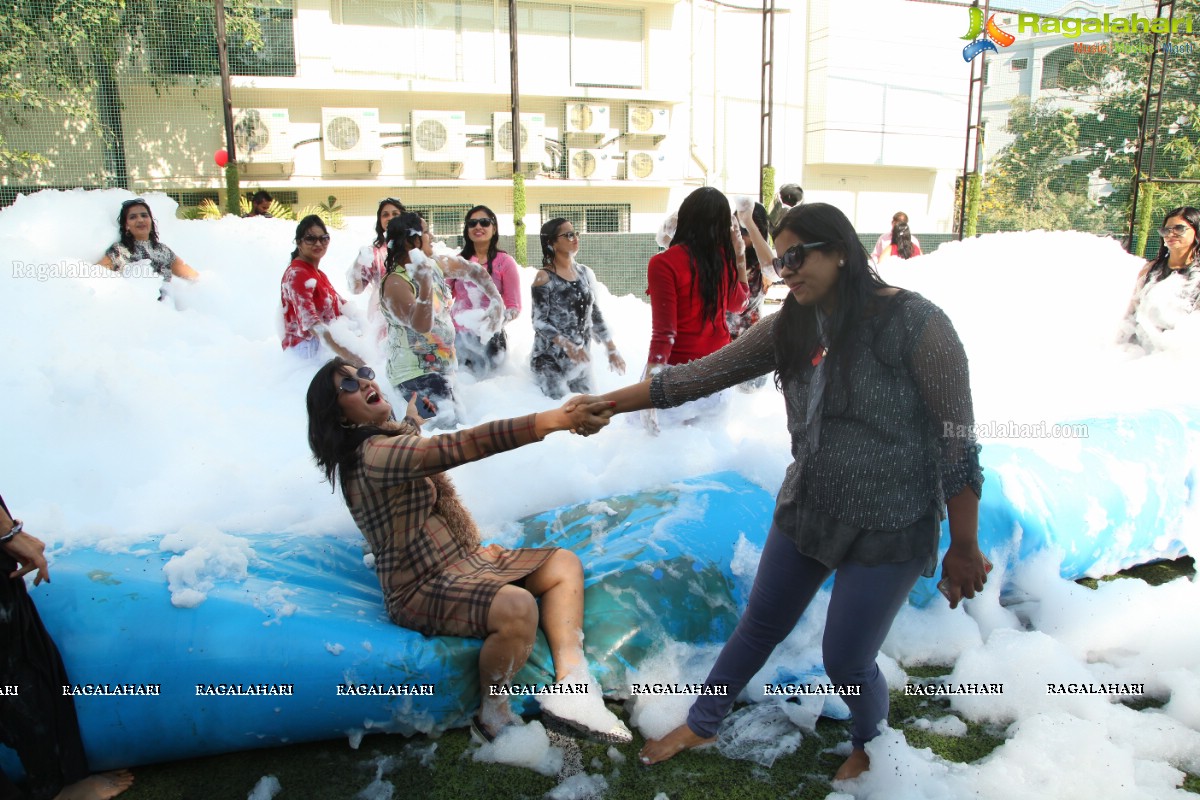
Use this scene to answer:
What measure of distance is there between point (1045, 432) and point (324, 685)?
10.7 ft

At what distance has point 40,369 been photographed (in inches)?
191

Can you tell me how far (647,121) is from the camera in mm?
17609

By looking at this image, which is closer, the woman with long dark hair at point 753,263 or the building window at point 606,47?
the woman with long dark hair at point 753,263

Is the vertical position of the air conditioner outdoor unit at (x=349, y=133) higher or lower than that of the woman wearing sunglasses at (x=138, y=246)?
higher

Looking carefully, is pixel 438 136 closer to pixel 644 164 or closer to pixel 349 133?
pixel 349 133

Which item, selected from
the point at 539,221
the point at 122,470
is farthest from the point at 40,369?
the point at 539,221

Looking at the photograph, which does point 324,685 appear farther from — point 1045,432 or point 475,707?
point 1045,432

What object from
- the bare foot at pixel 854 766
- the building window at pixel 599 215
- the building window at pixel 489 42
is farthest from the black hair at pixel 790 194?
the building window at pixel 599 215

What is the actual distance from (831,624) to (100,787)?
2.02 meters

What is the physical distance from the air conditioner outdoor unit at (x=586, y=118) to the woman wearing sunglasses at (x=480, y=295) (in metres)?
11.9

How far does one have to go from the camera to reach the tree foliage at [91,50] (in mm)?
13047

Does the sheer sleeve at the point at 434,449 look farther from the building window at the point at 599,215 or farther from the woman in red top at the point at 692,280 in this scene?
the building window at the point at 599,215

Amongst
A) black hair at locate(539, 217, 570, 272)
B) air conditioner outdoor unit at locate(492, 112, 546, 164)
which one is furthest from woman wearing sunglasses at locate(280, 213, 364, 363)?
air conditioner outdoor unit at locate(492, 112, 546, 164)

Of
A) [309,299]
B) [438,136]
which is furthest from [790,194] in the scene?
[438,136]
